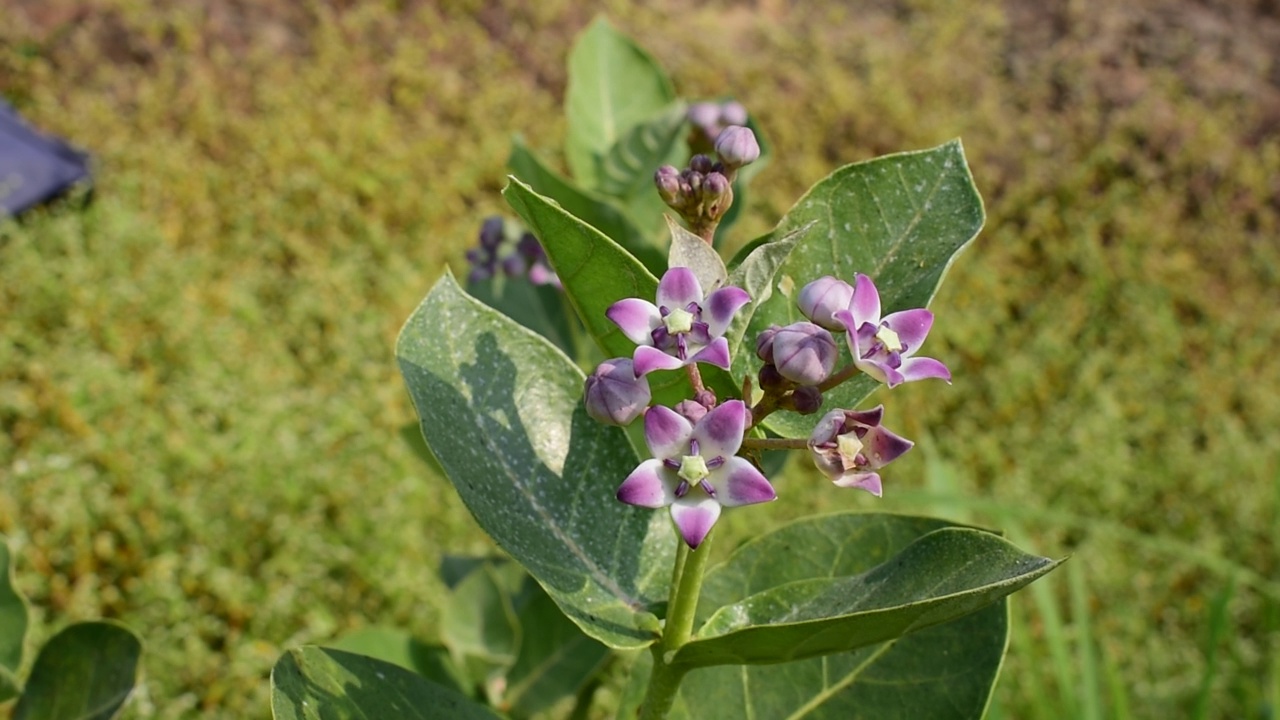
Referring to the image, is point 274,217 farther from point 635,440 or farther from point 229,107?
point 635,440

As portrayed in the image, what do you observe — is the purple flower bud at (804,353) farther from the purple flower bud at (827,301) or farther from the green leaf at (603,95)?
the green leaf at (603,95)

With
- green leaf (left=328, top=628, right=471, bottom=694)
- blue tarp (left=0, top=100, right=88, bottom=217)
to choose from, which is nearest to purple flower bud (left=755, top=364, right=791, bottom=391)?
green leaf (left=328, top=628, right=471, bottom=694)

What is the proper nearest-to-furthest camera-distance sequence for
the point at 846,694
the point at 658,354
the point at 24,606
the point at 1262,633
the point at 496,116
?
the point at 658,354, the point at 846,694, the point at 24,606, the point at 1262,633, the point at 496,116

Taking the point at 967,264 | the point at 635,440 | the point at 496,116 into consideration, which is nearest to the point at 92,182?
the point at 496,116

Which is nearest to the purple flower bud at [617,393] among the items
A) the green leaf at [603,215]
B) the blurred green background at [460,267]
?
the green leaf at [603,215]

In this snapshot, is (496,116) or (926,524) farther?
(496,116)

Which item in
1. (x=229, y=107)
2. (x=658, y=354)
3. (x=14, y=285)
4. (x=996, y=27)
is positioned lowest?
(x=14, y=285)

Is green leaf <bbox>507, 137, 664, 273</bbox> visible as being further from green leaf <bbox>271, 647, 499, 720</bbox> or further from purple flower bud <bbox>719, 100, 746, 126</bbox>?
green leaf <bbox>271, 647, 499, 720</bbox>

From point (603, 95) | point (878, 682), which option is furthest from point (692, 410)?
point (603, 95)
